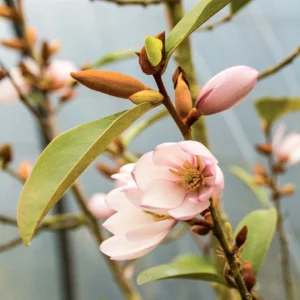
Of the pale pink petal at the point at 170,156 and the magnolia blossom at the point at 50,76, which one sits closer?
the pale pink petal at the point at 170,156

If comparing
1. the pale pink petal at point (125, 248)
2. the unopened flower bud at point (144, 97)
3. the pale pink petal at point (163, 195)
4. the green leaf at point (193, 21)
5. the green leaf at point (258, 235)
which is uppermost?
the green leaf at point (193, 21)

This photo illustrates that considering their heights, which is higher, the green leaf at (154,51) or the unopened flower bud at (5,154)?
the green leaf at (154,51)

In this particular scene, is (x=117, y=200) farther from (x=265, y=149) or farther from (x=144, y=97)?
(x=265, y=149)

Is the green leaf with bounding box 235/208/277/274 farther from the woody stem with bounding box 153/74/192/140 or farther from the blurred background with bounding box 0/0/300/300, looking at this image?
the blurred background with bounding box 0/0/300/300

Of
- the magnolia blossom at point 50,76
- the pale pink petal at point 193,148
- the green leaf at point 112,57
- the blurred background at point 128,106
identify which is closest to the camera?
the pale pink petal at point 193,148

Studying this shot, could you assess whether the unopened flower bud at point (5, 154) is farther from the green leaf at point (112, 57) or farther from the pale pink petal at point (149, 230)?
the pale pink petal at point (149, 230)

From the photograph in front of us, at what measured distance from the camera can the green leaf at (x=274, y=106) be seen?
2.15 ft

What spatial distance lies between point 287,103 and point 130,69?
1.39m

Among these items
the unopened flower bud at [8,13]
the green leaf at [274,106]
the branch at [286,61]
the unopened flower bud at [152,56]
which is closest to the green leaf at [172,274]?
the unopened flower bud at [152,56]

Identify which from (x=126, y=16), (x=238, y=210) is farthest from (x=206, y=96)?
(x=126, y=16)

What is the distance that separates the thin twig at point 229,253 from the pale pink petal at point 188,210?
2 cm

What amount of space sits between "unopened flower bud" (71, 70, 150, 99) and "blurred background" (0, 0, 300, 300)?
164 cm

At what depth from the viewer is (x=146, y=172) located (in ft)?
0.88

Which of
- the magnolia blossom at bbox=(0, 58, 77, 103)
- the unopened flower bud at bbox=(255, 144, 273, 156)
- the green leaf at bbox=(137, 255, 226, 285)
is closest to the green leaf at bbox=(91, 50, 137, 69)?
the magnolia blossom at bbox=(0, 58, 77, 103)
